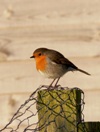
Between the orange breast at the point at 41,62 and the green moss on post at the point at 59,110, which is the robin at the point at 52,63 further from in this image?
the green moss on post at the point at 59,110

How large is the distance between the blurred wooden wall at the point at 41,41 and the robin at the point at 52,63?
0.05m

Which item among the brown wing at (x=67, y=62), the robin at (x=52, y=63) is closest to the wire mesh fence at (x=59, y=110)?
the robin at (x=52, y=63)

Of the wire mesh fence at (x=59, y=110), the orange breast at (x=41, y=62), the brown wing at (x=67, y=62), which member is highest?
the orange breast at (x=41, y=62)

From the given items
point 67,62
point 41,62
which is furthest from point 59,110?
point 41,62

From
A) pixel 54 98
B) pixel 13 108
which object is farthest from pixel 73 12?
pixel 54 98

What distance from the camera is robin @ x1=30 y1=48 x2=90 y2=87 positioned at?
4.47m

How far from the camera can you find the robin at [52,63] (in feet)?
14.7

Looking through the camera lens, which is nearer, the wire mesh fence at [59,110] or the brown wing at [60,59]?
the wire mesh fence at [59,110]

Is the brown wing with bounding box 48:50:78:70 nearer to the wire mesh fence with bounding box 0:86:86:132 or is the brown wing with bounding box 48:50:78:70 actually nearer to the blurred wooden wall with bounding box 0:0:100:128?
the blurred wooden wall with bounding box 0:0:100:128

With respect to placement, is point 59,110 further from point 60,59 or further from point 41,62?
point 41,62

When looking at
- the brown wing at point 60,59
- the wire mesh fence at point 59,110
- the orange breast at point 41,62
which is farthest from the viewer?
the orange breast at point 41,62

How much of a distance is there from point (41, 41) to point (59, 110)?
1.88m

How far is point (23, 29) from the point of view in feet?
15.4

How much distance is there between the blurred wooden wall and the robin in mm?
53
